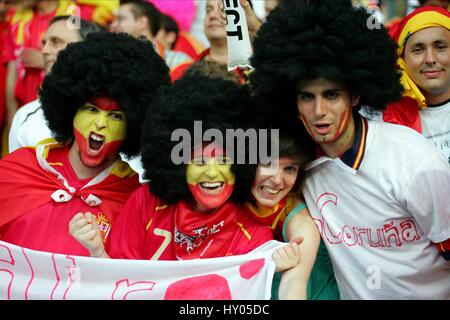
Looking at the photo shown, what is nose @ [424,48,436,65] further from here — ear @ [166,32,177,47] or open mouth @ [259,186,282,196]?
ear @ [166,32,177,47]

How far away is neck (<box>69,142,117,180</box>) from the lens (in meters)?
4.48

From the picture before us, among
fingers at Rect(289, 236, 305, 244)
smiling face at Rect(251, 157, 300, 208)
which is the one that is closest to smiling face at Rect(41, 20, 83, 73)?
smiling face at Rect(251, 157, 300, 208)

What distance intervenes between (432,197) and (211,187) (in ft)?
3.76

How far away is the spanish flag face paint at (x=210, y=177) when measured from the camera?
395cm

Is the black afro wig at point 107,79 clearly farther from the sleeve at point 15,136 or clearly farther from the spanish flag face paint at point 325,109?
the spanish flag face paint at point 325,109

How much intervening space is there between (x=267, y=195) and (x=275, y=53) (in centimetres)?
77

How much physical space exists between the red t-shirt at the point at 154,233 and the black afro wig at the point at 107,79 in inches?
19.7

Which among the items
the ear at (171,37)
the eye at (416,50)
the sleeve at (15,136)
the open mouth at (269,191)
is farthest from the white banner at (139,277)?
the ear at (171,37)

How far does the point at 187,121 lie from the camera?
157 inches

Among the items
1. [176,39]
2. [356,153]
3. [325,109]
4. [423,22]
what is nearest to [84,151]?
[325,109]

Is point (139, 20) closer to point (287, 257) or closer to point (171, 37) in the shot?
point (171, 37)

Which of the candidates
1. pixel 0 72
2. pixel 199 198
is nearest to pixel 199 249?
pixel 199 198

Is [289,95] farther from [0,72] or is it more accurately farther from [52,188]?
[0,72]

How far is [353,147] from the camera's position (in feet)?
13.1
